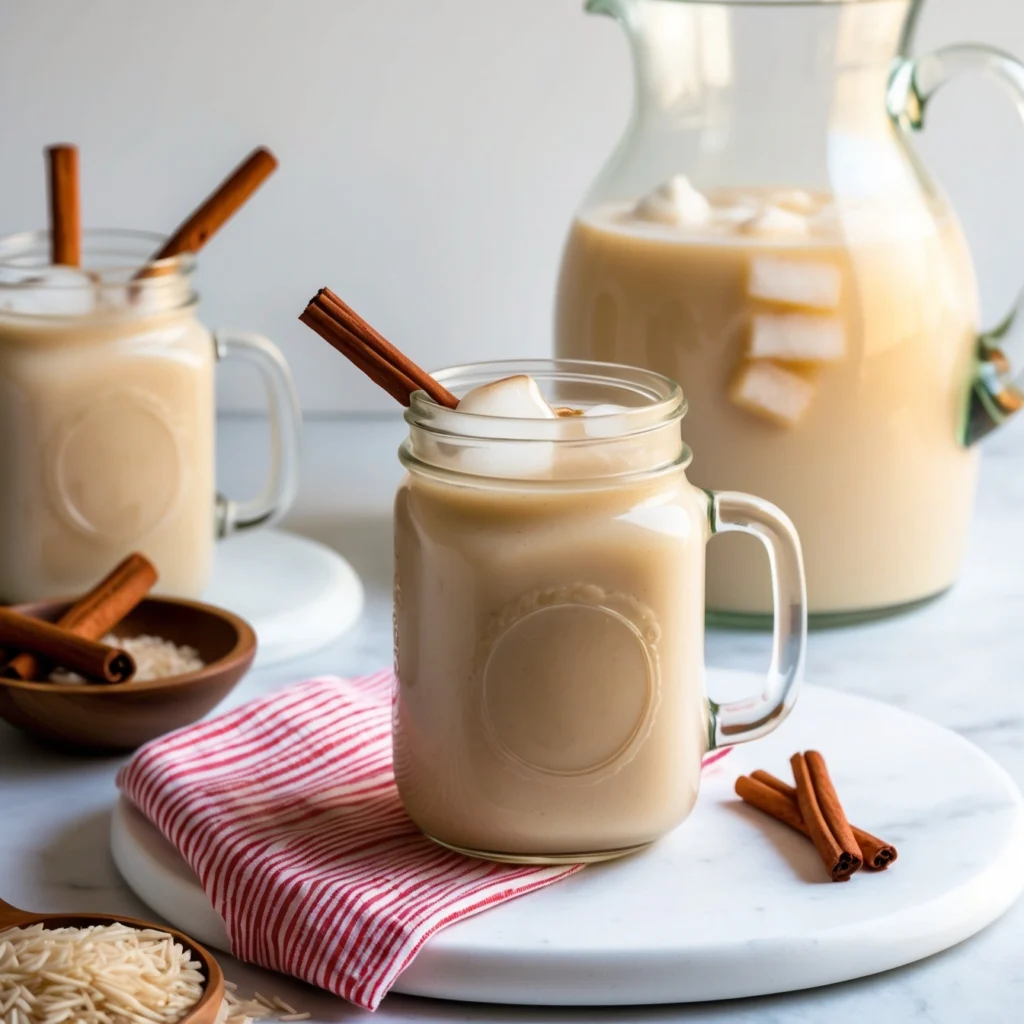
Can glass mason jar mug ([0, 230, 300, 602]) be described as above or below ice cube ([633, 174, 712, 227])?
below

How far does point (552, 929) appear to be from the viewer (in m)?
0.79

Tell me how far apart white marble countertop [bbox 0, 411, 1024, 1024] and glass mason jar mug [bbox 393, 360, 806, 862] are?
11 centimetres

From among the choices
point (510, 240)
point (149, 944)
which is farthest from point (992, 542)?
point (149, 944)

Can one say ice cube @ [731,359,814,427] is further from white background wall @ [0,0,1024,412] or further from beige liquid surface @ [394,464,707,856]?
white background wall @ [0,0,1024,412]

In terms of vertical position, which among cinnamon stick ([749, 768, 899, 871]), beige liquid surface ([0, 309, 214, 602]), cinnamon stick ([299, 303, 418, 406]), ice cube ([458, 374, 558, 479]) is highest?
cinnamon stick ([299, 303, 418, 406])

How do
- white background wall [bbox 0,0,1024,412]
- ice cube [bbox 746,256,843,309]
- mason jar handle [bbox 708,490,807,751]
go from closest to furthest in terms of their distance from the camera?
1. mason jar handle [bbox 708,490,807,751]
2. ice cube [bbox 746,256,843,309]
3. white background wall [bbox 0,0,1024,412]

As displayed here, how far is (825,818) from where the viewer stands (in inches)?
35.1

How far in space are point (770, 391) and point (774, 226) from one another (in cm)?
12

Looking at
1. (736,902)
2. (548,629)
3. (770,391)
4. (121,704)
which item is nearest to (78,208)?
(121,704)

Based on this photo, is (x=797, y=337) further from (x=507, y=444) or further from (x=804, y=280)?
(x=507, y=444)

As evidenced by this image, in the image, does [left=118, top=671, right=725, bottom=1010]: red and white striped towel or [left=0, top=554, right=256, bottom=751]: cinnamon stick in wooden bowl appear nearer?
[left=118, top=671, right=725, bottom=1010]: red and white striped towel

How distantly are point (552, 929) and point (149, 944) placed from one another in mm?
188

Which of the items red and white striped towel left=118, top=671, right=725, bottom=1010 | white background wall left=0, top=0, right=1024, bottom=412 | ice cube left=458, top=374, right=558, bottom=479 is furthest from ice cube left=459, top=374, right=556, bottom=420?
white background wall left=0, top=0, right=1024, bottom=412

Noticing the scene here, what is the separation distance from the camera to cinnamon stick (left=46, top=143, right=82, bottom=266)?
49.9 inches
